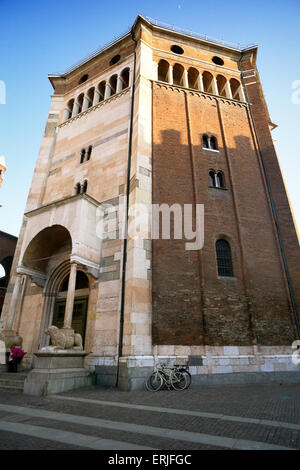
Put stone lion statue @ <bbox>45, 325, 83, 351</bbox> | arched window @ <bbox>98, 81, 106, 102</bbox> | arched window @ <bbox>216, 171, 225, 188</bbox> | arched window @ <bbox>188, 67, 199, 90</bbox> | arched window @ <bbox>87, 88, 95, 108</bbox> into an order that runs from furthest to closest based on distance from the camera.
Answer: arched window @ <bbox>87, 88, 95, 108</bbox>
arched window @ <bbox>98, 81, 106, 102</bbox>
arched window @ <bbox>188, 67, 199, 90</bbox>
arched window @ <bbox>216, 171, 225, 188</bbox>
stone lion statue @ <bbox>45, 325, 83, 351</bbox>

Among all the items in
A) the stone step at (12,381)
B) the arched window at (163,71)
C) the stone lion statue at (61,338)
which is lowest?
the stone step at (12,381)

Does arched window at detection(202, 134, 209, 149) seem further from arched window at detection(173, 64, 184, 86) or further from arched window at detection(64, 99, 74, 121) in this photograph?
arched window at detection(64, 99, 74, 121)

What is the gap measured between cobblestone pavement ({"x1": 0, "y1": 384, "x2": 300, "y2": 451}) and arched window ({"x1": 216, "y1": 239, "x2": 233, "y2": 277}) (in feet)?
17.4

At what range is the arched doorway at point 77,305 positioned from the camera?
12.0 metres

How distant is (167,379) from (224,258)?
5980mm

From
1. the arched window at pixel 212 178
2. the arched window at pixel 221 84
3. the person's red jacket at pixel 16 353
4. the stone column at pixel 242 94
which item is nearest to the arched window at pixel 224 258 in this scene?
the arched window at pixel 212 178

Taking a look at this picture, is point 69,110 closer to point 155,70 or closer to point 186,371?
point 155,70

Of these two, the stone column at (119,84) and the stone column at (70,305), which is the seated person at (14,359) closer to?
the stone column at (70,305)

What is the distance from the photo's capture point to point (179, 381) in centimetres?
878

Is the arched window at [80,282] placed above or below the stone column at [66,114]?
below

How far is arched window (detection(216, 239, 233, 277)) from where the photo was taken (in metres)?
12.2

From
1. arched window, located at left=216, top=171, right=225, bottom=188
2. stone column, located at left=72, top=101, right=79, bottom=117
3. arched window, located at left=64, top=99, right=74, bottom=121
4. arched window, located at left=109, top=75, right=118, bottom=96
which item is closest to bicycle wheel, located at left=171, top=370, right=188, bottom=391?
arched window, located at left=216, top=171, right=225, bottom=188

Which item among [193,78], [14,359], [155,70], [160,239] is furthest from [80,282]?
[193,78]
